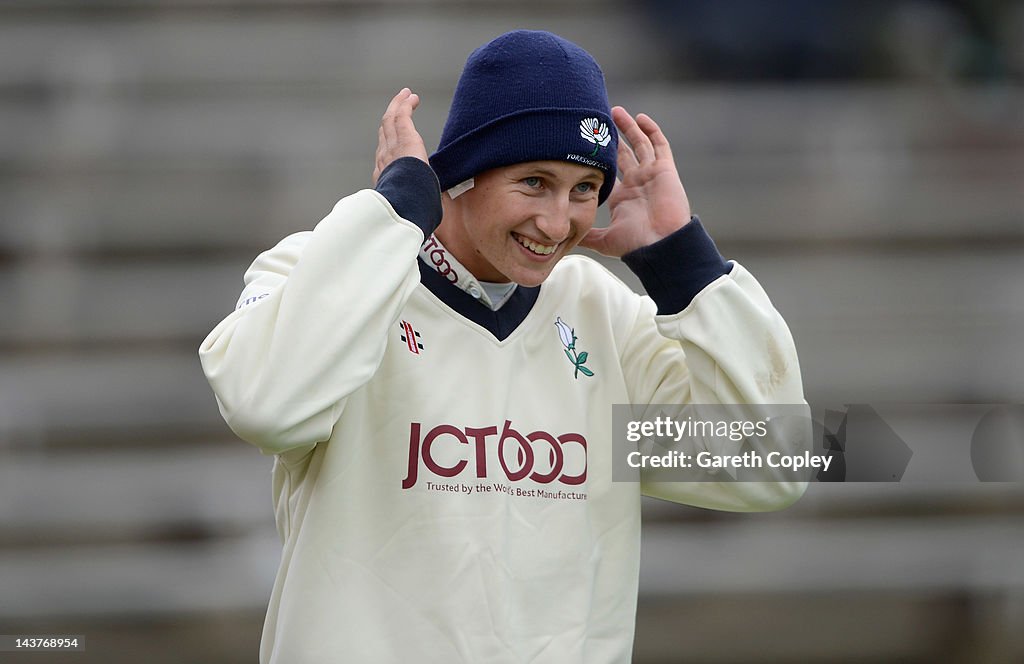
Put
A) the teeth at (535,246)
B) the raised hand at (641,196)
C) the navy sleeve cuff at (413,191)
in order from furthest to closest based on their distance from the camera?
the raised hand at (641,196)
the teeth at (535,246)
the navy sleeve cuff at (413,191)

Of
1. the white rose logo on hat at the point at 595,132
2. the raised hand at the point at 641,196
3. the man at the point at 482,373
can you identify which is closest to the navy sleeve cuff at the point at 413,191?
the man at the point at 482,373

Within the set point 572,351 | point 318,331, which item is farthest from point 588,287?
point 318,331

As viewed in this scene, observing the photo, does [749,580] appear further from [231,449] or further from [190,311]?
[190,311]

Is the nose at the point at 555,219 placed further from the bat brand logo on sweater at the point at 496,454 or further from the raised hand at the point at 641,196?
the bat brand logo on sweater at the point at 496,454

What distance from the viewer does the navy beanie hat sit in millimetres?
1770

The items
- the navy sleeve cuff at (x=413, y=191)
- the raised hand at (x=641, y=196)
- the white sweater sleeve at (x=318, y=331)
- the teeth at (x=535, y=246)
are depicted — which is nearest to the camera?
the white sweater sleeve at (x=318, y=331)

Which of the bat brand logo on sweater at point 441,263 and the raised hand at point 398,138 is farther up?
the raised hand at point 398,138

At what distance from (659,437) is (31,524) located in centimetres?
273

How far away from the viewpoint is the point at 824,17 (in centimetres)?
438

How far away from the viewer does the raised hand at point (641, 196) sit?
1896mm

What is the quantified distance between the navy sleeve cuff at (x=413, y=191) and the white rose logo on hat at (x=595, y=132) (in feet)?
0.77

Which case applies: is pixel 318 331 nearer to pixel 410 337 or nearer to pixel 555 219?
pixel 410 337

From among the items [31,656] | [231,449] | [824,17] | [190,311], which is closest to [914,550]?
[824,17]

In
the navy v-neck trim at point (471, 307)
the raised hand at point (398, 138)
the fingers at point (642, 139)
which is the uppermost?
the fingers at point (642, 139)
